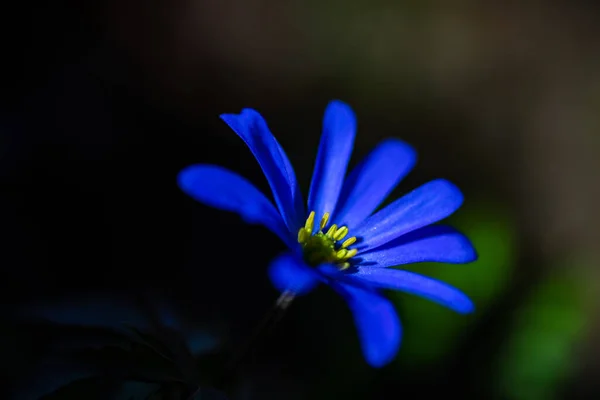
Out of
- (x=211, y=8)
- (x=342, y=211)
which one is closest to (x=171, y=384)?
(x=342, y=211)

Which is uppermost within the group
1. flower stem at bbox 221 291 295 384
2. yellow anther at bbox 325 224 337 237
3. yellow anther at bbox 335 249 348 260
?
yellow anther at bbox 325 224 337 237

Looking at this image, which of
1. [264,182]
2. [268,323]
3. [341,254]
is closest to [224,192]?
[268,323]

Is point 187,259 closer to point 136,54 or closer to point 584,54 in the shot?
point 136,54

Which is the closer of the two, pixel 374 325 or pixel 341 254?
pixel 374 325

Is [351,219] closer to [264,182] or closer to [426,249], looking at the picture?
[426,249]

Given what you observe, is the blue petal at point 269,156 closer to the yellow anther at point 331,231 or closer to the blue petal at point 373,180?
the yellow anther at point 331,231

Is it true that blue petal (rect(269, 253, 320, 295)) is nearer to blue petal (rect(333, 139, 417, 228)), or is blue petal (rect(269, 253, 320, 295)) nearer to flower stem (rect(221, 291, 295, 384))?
flower stem (rect(221, 291, 295, 384))

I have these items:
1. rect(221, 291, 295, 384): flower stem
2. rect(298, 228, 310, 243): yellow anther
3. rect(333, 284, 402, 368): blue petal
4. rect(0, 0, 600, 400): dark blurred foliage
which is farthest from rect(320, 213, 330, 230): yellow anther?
rect(0, 0, 600, 400): dark blurred foliage
